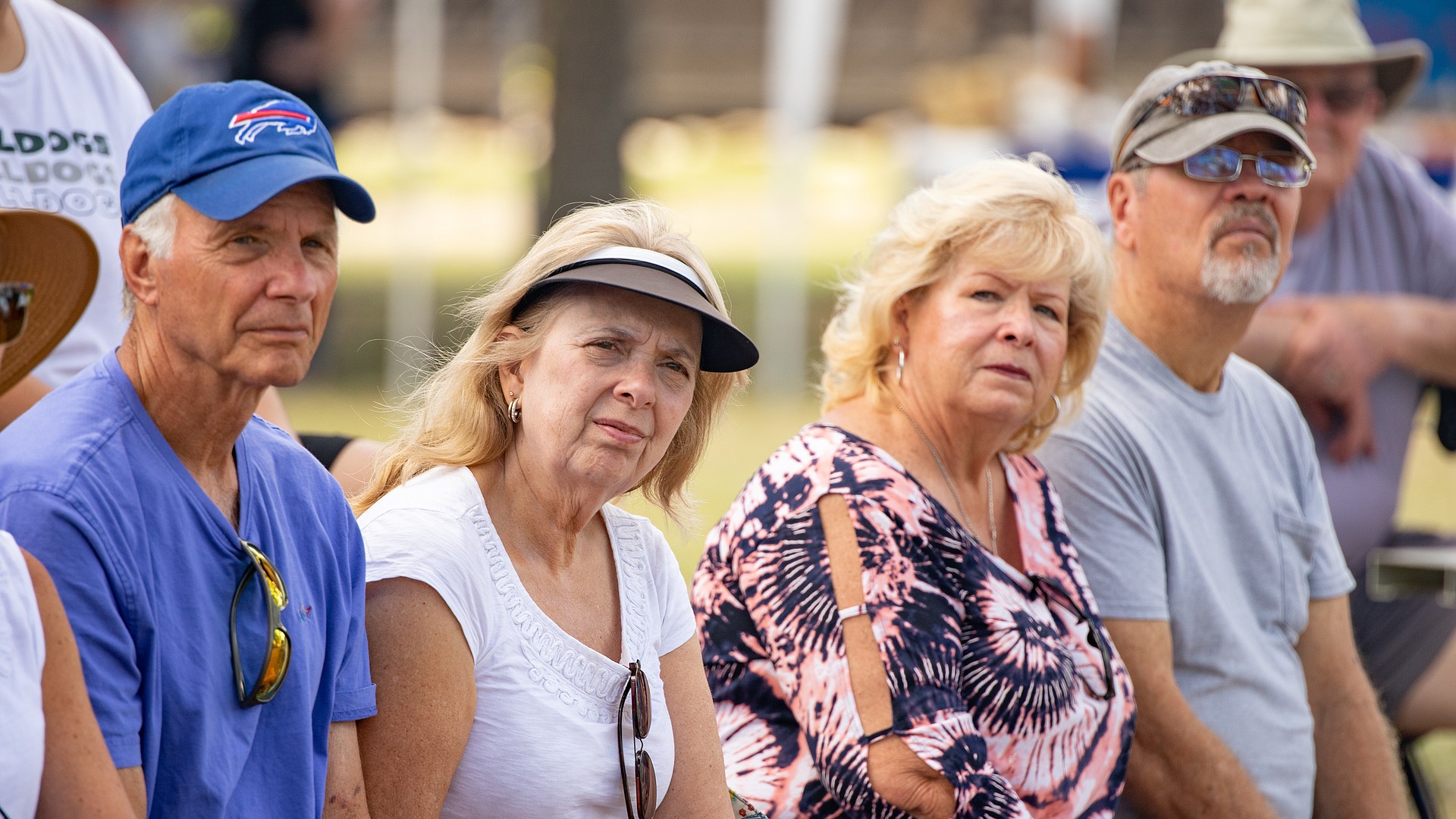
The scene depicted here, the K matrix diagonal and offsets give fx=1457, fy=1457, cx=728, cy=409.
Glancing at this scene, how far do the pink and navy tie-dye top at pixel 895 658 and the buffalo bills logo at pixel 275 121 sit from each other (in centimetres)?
112

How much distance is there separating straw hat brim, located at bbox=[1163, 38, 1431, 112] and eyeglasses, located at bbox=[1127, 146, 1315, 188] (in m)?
0.79

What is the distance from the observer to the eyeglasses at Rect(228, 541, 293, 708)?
6.00 feet

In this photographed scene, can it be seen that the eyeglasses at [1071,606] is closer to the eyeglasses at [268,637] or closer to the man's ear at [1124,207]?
the man's ear at [1124,207]

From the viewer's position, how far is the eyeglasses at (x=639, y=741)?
2.26 meters

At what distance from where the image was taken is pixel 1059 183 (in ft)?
9.68

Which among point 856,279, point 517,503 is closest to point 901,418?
point 856,279

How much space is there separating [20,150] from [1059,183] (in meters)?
2.02

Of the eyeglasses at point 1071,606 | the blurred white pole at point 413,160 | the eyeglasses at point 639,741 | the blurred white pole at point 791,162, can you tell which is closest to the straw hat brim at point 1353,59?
the eyeglasses at point 1071,606

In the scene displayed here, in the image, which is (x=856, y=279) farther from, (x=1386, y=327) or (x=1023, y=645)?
(x=1386, y=327)

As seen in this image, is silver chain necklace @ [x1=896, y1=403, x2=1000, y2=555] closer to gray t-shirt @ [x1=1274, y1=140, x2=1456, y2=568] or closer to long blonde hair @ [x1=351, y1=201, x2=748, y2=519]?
long blonde hair @ [x1=351, y1=201, x2=748, y2=519]

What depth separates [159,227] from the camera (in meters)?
1.83

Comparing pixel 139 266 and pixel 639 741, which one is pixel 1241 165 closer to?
pixel 639 741

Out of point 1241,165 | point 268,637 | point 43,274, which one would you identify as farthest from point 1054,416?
point 43,274

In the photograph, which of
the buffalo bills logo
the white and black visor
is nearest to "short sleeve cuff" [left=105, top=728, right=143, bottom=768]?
the buffalo bills logo
